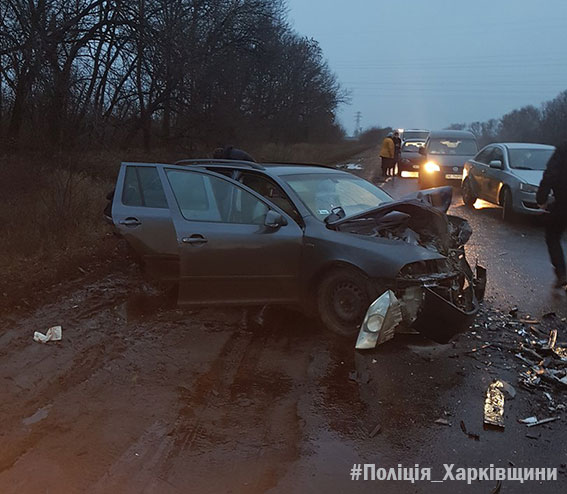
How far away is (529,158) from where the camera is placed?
36.4ft

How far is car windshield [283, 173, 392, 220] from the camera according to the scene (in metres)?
5.35

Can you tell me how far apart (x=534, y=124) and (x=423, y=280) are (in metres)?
68.0

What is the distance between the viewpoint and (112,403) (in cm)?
361

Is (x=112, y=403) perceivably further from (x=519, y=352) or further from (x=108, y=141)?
(x=108, y=141)

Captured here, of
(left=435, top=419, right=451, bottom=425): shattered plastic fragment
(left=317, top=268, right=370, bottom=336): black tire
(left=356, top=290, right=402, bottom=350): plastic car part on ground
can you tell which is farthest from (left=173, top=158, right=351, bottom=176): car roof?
(left=435, top=419, right=451, bottom=425): shattered plastic fragment

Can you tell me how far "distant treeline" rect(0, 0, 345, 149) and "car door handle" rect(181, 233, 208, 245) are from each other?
353 inches

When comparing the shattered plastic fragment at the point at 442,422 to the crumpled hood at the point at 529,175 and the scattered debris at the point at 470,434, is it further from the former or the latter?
the crumpled hood at the point at 529,175

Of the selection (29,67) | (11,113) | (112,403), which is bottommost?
(112,403)

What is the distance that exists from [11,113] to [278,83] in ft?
107

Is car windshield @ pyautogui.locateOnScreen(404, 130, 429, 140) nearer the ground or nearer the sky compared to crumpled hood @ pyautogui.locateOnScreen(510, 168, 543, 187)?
nearer the sky

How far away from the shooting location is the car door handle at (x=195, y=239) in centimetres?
514

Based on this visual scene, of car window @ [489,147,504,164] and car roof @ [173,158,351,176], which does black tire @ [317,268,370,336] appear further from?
car window @ [489,147,504,164]

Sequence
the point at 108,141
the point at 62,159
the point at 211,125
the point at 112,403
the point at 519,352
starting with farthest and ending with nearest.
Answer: the point at 211,125 < the point at 108,141 < the point at 62,159 < the point at 519,352 < the point at 112,403

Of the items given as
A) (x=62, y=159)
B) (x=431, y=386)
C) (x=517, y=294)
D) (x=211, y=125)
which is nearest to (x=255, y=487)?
(x=431, y=386)
